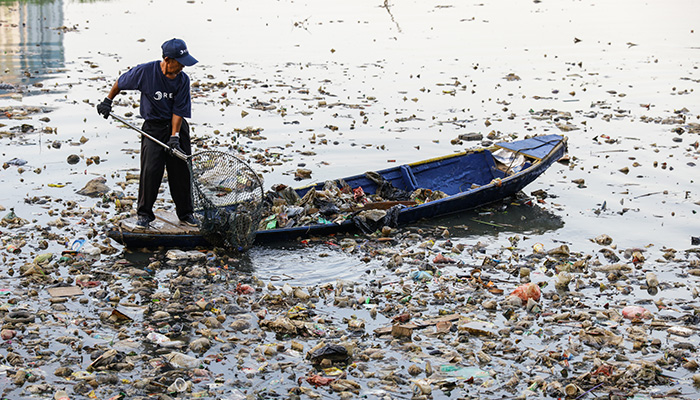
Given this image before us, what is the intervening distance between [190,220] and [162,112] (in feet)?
4.93

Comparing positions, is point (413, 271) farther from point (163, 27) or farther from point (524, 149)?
point (163, 27)

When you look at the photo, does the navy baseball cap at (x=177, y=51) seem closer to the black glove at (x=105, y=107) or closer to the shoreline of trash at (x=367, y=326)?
the black glove at (x=105, y=107)

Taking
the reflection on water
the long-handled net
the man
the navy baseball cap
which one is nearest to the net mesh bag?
the long-handled net

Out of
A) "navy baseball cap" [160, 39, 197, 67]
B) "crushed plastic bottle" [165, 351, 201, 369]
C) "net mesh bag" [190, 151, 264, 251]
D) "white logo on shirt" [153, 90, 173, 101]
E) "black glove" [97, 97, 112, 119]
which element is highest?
"navy baseball cap" [160, 39, 197, 67]

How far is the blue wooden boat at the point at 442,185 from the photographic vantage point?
9.19 m

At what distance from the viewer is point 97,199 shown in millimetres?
11148

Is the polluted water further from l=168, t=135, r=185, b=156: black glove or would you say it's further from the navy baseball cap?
the navy baseball cap

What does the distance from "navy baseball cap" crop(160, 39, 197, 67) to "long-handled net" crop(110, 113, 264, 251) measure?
0.97m

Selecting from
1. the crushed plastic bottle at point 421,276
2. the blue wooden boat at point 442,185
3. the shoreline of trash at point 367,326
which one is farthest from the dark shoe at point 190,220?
the crushed plastic bottle at point 421,276

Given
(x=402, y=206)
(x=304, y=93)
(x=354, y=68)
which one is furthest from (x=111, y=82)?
(x=402, y=206)

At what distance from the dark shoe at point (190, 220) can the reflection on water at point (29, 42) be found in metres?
10.0

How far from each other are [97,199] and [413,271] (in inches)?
203

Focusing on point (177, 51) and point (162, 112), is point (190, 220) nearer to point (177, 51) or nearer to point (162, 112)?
point (162, 112)

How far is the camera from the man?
342 inches
